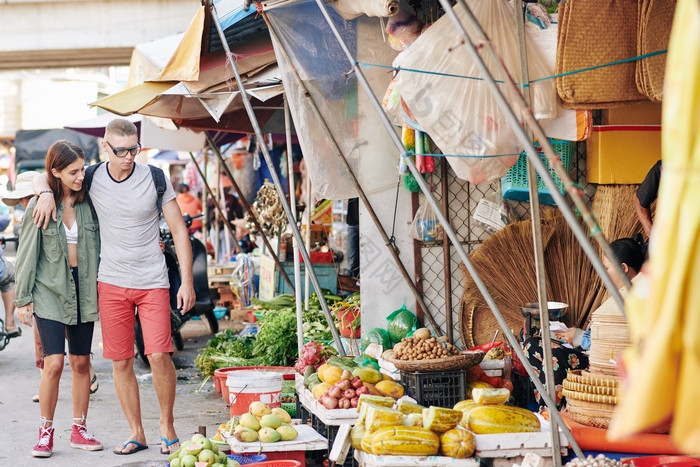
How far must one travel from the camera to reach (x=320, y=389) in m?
4.30

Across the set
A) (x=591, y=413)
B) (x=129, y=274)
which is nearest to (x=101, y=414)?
(x=129, y=274)

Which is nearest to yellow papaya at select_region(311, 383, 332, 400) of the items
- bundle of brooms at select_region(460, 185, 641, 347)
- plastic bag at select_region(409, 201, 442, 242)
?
bundle of brooms at select_region(460, 185, 641, 347)

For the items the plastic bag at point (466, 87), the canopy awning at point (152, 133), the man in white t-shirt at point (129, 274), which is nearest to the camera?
the plastic bag at point (466, 87)

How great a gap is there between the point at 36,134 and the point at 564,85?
16.6 metres

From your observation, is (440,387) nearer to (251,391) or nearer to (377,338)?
(251,391)

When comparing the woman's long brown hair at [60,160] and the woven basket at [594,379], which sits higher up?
the woman's long brown hair at [60,160]

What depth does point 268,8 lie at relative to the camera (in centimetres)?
479

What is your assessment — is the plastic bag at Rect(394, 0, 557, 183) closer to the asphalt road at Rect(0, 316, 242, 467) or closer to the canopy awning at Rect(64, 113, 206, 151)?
A: the asphalt road at Rect(0, 316, 242, 467)

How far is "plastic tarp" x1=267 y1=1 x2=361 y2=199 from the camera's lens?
4980 millimetres

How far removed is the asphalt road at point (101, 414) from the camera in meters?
4.64

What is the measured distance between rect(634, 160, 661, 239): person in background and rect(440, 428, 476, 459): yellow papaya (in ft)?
5.80

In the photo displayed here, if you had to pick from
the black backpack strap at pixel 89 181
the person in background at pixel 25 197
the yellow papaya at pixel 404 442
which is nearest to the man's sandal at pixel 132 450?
the person in background at pixel 25 197

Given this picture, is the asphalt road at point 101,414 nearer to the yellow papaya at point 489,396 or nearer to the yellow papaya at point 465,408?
the yellow papaya at point 465,408

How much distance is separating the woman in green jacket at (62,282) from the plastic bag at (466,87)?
215 centimetres
